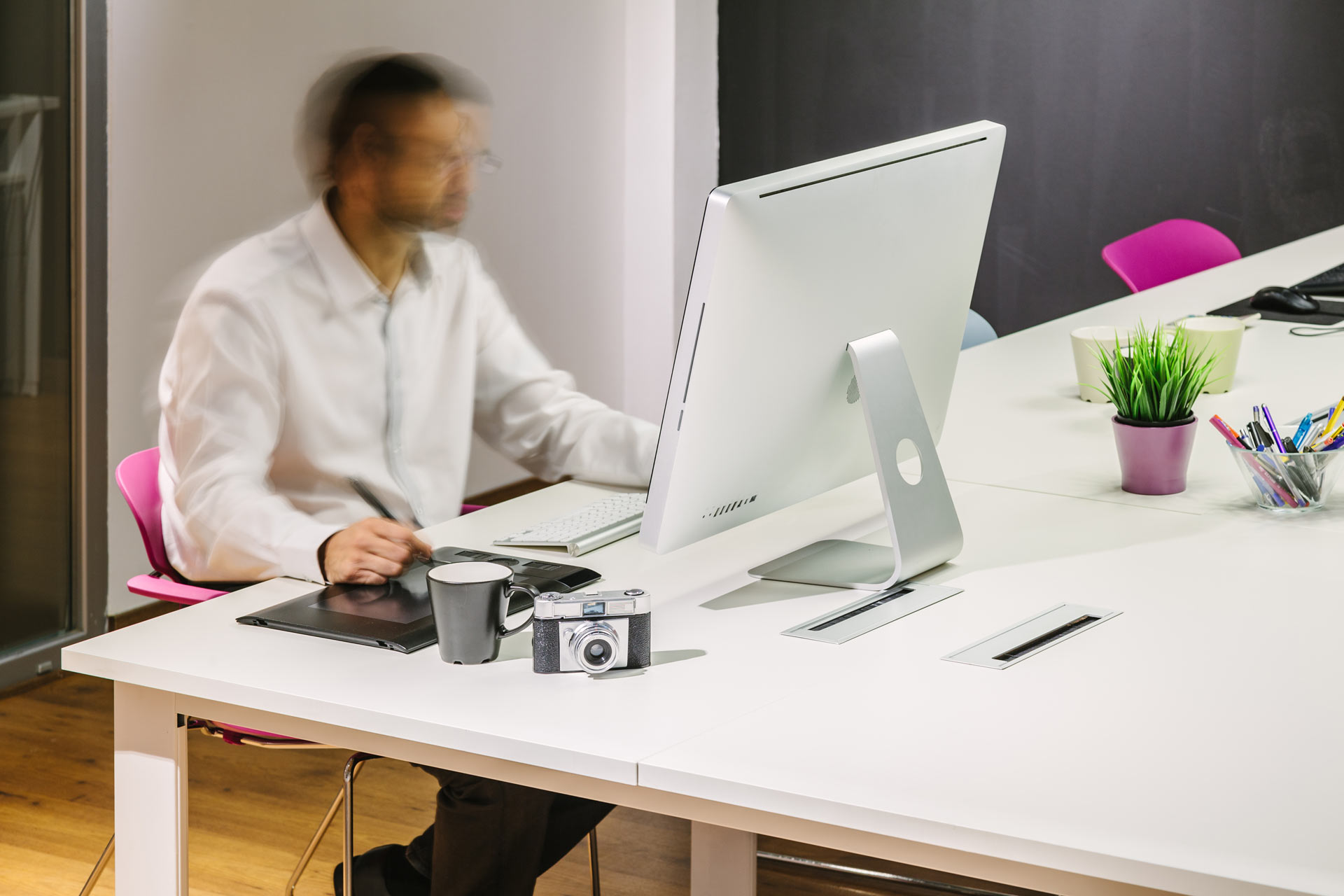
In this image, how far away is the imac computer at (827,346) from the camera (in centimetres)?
127

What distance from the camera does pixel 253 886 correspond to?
216 cm

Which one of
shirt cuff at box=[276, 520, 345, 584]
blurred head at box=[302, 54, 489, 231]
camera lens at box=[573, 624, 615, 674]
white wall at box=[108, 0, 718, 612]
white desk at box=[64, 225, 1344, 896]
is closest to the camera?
white desk at box=[64, 225, 1344, 896]

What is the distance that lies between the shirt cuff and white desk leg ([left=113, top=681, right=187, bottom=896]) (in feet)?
0.93

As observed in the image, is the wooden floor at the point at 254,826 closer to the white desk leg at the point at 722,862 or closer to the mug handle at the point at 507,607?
the white desk leg at the point at 722,862

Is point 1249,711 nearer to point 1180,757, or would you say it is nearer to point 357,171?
point 1180,757

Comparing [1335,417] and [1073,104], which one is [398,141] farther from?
[1073,104]

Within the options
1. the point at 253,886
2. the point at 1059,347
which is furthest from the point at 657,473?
the point at 1059,347

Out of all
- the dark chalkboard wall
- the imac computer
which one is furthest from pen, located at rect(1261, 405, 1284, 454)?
the dark chalkboard wall

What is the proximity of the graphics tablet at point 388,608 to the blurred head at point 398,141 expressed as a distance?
70cm

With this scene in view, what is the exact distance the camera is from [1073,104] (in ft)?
15.6

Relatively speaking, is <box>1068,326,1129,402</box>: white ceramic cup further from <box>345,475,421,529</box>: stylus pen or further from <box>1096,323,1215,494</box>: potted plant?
<box>345,475,421,529</box>: stylus pen

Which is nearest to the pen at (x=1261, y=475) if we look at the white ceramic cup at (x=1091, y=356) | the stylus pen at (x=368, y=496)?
the white ceramic cup at (x=1091, y=356)

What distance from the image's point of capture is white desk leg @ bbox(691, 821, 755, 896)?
1.41m

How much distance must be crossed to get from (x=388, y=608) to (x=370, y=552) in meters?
0.11
